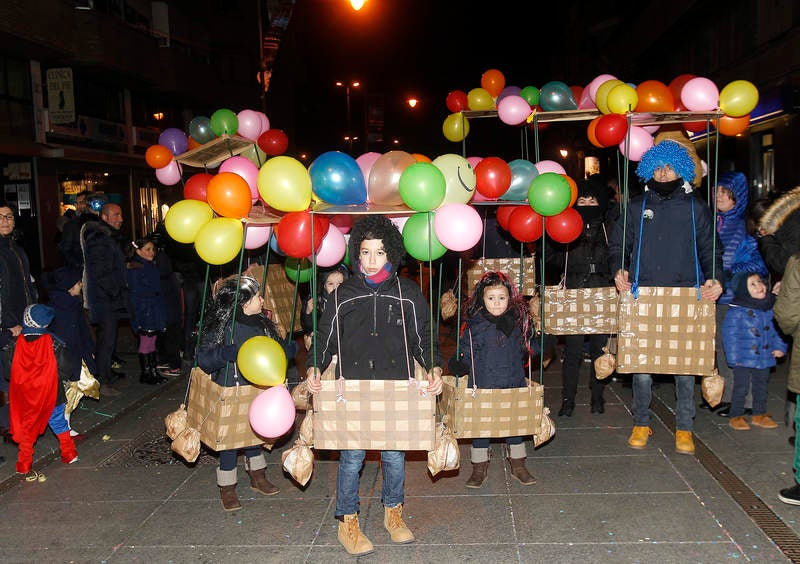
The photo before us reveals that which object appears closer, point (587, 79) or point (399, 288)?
point (399, 288)

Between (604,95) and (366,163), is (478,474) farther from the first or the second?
(604,95)

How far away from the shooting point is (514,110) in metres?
6.36

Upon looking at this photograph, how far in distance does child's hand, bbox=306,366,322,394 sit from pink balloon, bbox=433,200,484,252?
105 centimetres

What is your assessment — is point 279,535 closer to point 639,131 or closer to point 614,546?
point 614,546

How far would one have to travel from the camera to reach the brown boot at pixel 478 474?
15.9 feet

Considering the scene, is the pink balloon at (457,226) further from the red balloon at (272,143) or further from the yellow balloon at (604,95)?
the red balloon at (272,143)

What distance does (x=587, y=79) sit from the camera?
31.8m

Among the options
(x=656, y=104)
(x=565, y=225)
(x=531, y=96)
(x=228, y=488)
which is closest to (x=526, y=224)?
(x=565, y=225)

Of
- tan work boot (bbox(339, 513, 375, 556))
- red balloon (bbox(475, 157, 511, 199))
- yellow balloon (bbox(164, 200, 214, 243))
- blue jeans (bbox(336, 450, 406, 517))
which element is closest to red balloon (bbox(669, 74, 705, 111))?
red balloon (bbox(475, 157, 511, 199))

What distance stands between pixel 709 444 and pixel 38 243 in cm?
1620

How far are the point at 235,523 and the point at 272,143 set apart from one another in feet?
10.5

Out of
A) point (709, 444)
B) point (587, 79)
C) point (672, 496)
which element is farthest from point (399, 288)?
point (587, 79)

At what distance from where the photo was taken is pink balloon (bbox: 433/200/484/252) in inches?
155

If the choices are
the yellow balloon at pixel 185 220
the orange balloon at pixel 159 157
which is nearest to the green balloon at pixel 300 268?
the orange balloon at pixel 159 157
